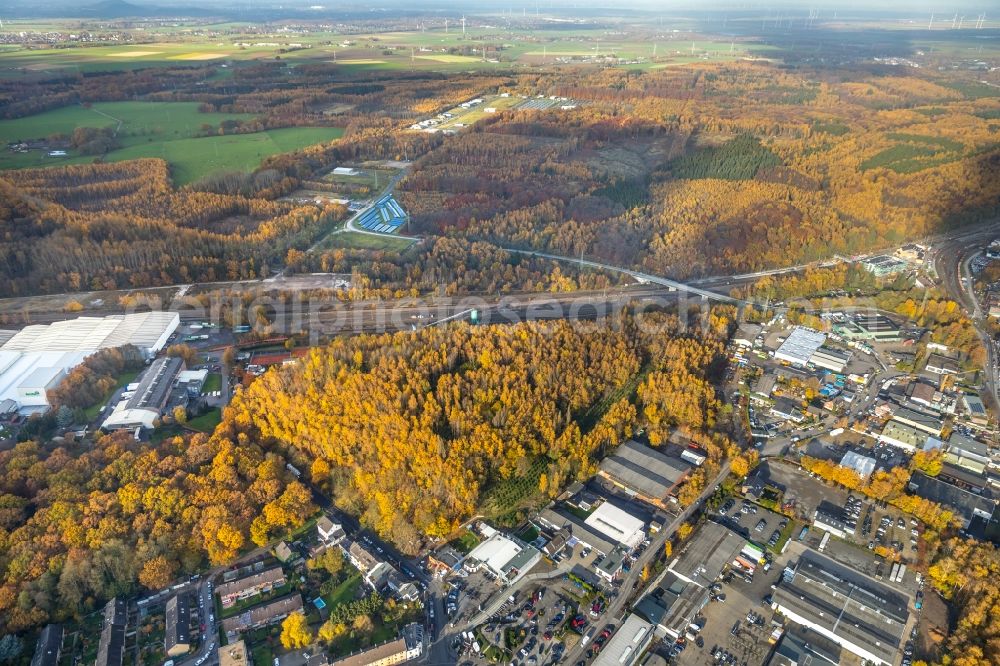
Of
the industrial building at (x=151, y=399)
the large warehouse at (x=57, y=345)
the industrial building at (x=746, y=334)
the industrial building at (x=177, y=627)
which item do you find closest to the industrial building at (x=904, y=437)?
the industrial building at (x=746, y=334)

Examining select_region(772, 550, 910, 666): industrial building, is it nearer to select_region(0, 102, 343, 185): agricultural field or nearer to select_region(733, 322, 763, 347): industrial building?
select_region(733, 322, 763, 347): industrial building

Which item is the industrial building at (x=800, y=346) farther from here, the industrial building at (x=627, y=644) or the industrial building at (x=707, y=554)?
the industrial building at (x=627, y=644)

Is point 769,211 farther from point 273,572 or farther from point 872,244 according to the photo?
point 273,572

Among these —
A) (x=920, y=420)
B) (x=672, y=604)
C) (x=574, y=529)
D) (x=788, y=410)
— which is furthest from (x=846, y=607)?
(x=920, y=420)

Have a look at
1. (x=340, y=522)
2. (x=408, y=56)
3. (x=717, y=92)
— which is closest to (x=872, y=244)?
(x=340, y=522)

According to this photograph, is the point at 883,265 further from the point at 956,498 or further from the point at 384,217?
the point at 384,217

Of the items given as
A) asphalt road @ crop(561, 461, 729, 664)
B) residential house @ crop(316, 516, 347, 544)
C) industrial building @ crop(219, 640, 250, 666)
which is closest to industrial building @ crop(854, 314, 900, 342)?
asphalt road @ crop(561, 461, 729, 664)
